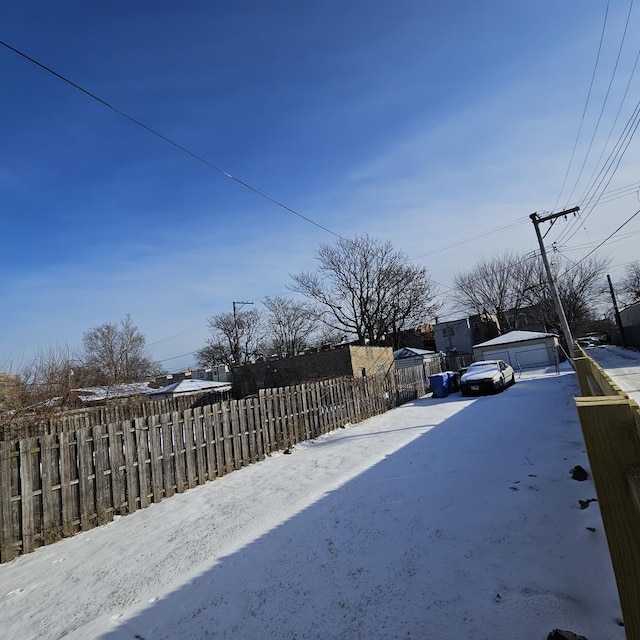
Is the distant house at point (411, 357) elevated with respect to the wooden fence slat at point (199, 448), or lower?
elevated

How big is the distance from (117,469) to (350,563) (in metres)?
4.02

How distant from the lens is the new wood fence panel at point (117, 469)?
19.0 feet

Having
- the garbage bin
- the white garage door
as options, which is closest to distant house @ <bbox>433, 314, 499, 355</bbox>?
the white garage door

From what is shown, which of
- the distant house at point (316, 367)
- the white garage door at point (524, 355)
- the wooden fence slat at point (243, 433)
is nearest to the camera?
the wooden fence slat at point (243, 433)

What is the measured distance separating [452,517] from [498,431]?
4.79m

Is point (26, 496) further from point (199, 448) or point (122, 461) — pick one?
point (199, 448)

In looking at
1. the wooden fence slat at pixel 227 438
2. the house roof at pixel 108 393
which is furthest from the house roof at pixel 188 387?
the wooden fence slat at pixel 227 438

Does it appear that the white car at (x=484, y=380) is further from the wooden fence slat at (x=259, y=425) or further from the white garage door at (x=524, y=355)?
the white garage door at (x=524, y=355)

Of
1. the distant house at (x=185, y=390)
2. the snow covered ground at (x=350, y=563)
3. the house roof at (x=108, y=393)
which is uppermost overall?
the house roof at (x=108, y=393)

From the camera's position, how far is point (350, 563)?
11.8 ft

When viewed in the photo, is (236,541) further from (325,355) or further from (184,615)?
(325,355)

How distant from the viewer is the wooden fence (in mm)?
1672

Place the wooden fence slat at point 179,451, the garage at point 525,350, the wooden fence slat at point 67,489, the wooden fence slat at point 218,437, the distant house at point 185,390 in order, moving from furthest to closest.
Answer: the garage at point 525,350 → the distant house at point 185,390 → the wooden fence slat at point 218,437 → the wooden fence slat at point 179,451 → the wooden fence slat at point 67,489

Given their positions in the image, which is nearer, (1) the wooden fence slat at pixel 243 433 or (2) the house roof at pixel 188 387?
(1) the wooden fence slat at pixel 243 433
